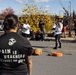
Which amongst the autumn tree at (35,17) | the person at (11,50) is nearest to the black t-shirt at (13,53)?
the person at (11,50)

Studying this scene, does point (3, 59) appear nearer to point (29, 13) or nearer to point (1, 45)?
point (1, 45)

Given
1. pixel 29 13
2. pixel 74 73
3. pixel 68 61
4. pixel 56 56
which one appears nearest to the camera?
pixel 74 73

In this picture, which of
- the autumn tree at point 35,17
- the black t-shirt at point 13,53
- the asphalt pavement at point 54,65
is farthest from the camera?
the autumn tree at point 35,17

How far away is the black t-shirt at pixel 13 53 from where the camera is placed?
161 inches

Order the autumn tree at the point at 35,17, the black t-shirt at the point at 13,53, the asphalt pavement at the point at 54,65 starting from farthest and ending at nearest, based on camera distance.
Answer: the autumn tree at the point at 35,17 < the asphalt pavement at the point at 54,65 < the black t-shirt at the point at 13,53

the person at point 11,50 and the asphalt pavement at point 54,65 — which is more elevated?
the person at point 11,50

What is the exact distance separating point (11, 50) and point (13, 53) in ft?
0.16

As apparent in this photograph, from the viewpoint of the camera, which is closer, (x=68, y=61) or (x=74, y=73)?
(x=74, y=73)

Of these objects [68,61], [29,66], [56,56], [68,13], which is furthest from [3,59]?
[68,13]

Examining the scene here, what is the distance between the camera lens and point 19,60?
416cm

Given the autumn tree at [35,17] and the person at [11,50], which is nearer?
the person at [11,50]

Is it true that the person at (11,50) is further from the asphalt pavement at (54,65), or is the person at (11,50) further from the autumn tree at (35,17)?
the autumn tree at (35,17)

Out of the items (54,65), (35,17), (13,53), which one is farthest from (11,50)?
(35,17)

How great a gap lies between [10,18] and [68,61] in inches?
282
